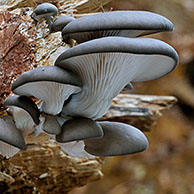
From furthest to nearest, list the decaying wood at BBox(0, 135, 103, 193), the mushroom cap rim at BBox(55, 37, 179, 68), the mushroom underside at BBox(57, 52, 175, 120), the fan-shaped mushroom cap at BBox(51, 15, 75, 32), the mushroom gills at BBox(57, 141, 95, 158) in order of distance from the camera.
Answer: the decaying wood at BBox(0, 135, 103, 193) < the mushroom gills at BBox(57, 141, 95, 158) < the fan-shaped mushroom cap at BBox(51, 15, 75, 32) < the mushroom underside at BBox(57, 52, 175, 120) < the mushroom cap rim at BBox(55, 37, 179, 68)

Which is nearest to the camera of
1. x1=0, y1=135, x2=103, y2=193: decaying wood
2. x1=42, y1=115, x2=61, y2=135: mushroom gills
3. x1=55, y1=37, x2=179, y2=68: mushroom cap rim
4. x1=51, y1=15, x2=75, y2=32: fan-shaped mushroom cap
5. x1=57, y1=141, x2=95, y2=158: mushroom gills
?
x1=55, y1=37, x2=179, y2=68: mushroom cap rim

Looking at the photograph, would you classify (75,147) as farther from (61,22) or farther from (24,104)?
(61,22)

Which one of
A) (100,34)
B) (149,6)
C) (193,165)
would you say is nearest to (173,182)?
(193,165)

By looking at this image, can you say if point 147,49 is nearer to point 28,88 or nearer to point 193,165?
point 28,88

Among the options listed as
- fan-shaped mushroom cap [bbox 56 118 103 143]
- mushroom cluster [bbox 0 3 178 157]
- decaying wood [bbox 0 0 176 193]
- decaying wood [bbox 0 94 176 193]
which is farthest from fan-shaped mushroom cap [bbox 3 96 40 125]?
decaying wood [bbox 0 94 176 193]

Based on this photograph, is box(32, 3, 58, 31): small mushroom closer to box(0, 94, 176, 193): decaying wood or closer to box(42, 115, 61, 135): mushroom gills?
box(42, 115, 61, 135): mushroom gills

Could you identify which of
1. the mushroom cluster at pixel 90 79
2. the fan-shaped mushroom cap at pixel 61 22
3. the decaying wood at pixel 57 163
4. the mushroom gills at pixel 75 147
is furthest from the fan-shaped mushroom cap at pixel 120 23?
the decaying wood at pixel 57 163
